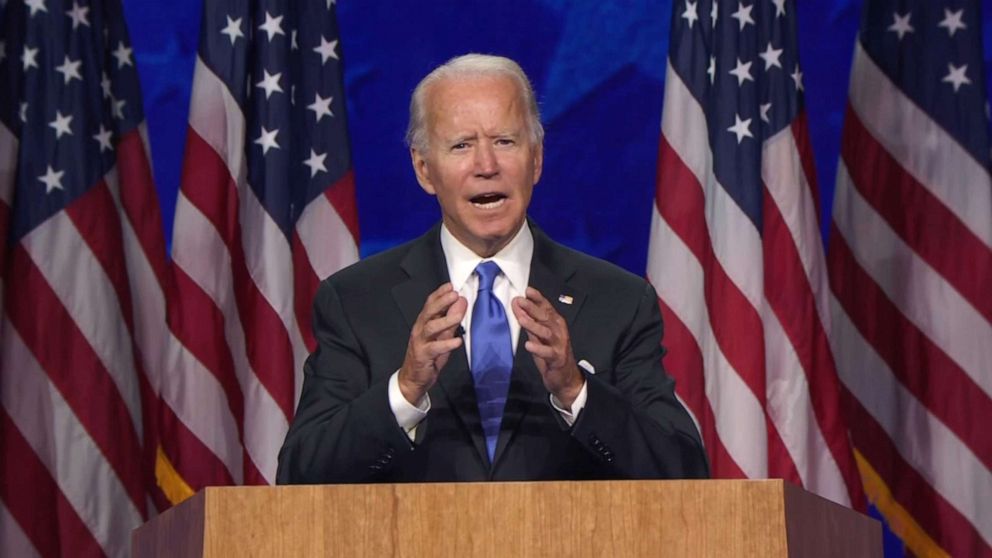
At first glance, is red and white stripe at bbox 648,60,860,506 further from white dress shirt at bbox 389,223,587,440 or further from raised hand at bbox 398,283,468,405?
raised hand at bbox 398,283,468,405

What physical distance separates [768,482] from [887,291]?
3331 millimetres

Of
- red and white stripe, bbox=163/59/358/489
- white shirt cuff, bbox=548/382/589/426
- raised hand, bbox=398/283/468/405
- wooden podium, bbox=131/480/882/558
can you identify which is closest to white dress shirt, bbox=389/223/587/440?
white shirt cuff, bbox=548/382/589/426

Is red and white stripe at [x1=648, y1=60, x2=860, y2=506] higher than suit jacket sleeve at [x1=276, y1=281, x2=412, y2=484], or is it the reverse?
red and white stripe at [x1=648, y1=60, x2=860, y2=506]

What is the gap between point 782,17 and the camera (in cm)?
496

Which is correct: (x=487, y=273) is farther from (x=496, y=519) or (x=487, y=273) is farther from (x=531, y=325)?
(x=496, y=519)

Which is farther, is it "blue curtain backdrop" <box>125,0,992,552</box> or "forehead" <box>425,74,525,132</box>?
"blue curtain backdrop" <box>125,0,992,552</box>

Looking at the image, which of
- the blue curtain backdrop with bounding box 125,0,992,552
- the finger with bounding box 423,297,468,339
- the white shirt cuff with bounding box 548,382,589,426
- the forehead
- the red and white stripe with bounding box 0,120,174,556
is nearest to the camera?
the finger with bounding box 423,297,468,339

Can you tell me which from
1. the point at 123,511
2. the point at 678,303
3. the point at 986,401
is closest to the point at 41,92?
the point at 123,511

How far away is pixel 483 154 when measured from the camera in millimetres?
2754

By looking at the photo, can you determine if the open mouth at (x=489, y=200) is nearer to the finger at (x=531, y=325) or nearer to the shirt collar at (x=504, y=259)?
the shirt collar at (x=504, y=259)

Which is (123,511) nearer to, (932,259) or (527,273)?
(527,273)

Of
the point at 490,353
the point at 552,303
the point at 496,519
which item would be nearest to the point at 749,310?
the point at 552,303

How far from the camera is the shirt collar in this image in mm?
2830

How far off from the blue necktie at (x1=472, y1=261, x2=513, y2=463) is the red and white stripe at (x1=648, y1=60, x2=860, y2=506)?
2.06 metres
